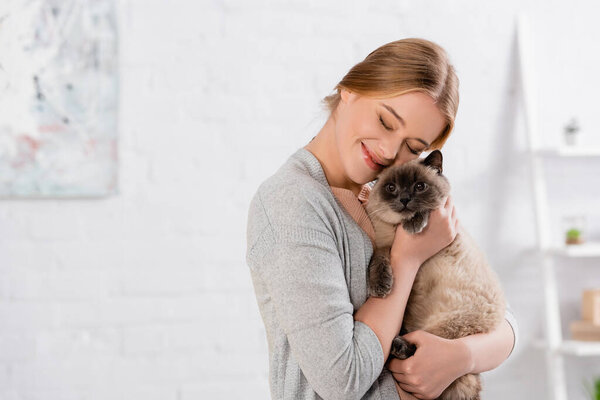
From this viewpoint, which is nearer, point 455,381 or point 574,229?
point 455,381

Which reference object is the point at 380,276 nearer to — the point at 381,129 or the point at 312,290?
the point at 312,290

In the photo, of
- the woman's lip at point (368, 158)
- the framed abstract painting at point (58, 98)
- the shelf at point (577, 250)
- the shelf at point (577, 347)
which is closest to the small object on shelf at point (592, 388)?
Result: the shelf at point (577, 347)

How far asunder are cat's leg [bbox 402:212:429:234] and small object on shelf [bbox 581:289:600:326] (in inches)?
56.9

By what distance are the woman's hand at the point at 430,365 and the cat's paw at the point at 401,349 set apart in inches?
0.4

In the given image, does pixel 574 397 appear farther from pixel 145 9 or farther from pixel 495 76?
pixel 145 9

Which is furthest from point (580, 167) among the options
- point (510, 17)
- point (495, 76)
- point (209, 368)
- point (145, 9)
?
point (145, 9)

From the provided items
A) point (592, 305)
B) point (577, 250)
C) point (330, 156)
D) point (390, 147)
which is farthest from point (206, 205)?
point (592, 305)

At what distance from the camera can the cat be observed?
120 centimetres

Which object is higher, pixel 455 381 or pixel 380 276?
pixel 380 276

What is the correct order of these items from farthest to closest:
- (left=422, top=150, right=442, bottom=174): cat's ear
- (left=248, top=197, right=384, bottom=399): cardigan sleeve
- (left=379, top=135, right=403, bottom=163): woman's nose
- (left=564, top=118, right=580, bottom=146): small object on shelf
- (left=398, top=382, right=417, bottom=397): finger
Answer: (left=564, top=118, right=580, bottom=146): small object on shelf → (left=422, top=150, right=442, bottom=174): cat's ear → (left=379, top=135, right=403, bottom=163): woman's nose → (left=398, top=382, right=417, bottom=397): finger → (left=248, top=197, right=384, bottom=399): cardigan sleeve

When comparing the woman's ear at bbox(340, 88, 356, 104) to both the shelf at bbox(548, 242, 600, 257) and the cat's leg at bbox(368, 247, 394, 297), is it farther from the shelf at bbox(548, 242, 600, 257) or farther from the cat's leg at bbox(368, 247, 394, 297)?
the shelf at bbox(548, 242, 600, 257)

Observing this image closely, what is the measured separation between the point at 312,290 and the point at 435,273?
0.38 metres

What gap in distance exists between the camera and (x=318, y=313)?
0.99m

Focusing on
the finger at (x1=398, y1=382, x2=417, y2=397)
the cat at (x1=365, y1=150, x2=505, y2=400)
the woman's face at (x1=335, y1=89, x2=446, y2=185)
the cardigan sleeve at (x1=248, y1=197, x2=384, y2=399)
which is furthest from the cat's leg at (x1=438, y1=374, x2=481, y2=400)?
the woman's face at (x1=335, y1=89, x2=446, y2=185)
